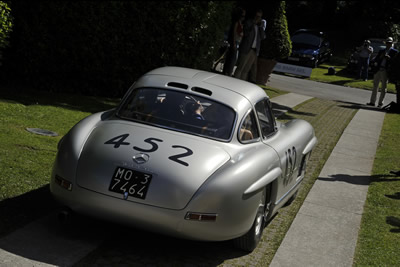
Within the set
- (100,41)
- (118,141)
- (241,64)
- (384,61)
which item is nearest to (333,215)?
(118,141)

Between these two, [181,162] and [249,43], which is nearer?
[181,162]

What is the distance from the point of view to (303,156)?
8164mm

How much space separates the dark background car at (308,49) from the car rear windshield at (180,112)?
85.4 ft

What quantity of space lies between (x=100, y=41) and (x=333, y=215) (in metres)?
7.29

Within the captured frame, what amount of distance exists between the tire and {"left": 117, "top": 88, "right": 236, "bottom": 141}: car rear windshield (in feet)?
2.38

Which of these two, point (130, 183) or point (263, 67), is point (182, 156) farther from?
point (263, 67)

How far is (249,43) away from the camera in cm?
1783

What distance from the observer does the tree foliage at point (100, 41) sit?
511 inches

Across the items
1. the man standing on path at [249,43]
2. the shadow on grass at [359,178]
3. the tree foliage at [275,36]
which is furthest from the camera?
the tree foliage at [275,36]

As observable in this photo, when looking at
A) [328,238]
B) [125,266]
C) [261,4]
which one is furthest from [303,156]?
[261,4]

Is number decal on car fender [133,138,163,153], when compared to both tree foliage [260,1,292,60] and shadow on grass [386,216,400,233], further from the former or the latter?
tree foliage [260,1,292,60]

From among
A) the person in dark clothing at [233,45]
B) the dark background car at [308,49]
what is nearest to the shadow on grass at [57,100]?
the person in dark clothing at [233,45]

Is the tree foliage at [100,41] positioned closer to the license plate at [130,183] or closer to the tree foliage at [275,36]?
the tree foliage at [275,36]

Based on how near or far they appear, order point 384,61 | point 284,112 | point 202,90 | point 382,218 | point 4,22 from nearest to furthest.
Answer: point 202,90
point 382,218
point 4,22
point 284,112
point 384,61
